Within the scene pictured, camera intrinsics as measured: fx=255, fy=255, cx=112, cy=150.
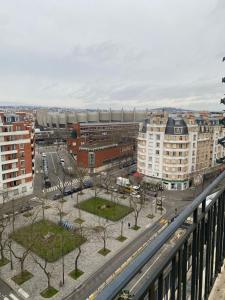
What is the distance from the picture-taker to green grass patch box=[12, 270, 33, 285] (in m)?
19.5

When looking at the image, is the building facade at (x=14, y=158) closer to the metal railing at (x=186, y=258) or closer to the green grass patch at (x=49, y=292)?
the green grass patch at (x=49, y=292)

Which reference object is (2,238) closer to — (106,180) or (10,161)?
(10,161)

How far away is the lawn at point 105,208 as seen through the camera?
31.6 metres

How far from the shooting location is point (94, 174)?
50.7 m

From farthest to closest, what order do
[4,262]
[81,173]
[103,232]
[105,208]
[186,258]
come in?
[81,173], [105,208], [103,232], [4,262], [186,258]

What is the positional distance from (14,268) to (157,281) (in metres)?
22.4

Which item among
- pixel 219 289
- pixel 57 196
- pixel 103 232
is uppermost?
pixel 219 289

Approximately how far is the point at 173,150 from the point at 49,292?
2967 centimetres

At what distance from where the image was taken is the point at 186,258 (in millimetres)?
3066

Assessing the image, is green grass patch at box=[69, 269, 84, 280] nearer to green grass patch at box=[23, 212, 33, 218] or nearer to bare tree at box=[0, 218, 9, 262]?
Result: bare tree at box=[0, 218, 9, 262]

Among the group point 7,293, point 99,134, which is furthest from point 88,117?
point 7,293

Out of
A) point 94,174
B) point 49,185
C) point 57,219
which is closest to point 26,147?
point 49,185

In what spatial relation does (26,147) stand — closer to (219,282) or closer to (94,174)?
(94,174)

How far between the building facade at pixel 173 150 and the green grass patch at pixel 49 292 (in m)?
28.1
